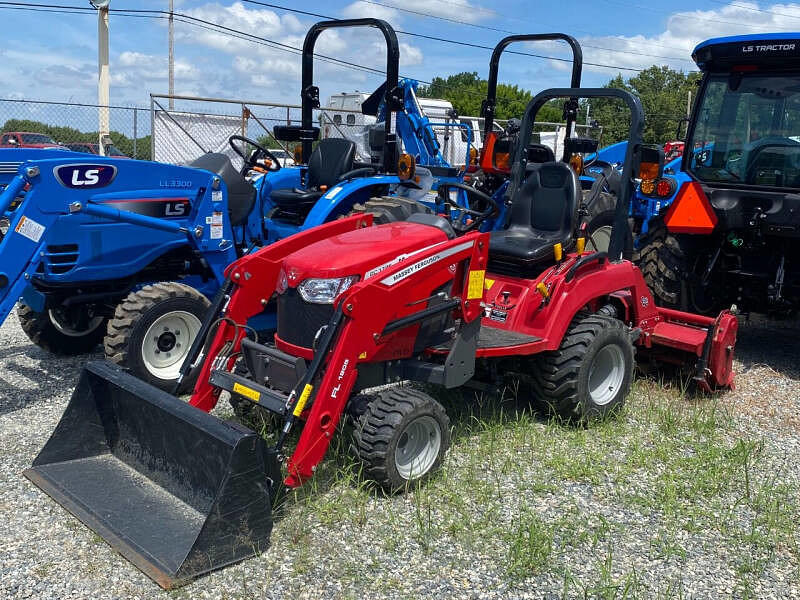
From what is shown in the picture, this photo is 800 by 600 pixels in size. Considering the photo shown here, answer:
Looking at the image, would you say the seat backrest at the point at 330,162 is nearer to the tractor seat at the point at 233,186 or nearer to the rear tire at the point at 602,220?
the tractor seat at the point at 233,186

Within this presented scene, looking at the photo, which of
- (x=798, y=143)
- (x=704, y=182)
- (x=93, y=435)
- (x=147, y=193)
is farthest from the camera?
(x=704, y=182)

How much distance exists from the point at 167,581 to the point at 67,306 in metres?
3.01

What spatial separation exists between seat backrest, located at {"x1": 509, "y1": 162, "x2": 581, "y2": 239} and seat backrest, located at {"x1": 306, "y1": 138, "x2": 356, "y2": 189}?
2242mm

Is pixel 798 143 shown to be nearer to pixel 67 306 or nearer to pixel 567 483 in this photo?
pixel 567 483

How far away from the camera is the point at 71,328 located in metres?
5.70

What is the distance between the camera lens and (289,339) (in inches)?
147

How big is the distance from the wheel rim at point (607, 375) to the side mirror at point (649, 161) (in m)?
1.10

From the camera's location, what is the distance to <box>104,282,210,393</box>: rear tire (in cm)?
482

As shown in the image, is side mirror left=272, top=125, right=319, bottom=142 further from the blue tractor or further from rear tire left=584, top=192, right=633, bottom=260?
the blue tractor

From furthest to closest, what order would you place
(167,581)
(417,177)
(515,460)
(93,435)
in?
(417,177) → (515,460) → (93,435) → (167,581)

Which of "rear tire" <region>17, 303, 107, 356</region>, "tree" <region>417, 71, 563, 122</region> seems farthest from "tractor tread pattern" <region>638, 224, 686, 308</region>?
"tree" <region>417, 71, 563, 122</region>

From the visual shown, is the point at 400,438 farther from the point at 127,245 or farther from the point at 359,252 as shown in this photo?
the point at 127,245

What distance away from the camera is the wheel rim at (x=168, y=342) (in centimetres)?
498

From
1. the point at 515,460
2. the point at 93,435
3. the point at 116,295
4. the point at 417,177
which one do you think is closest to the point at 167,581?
the point at 93,435
